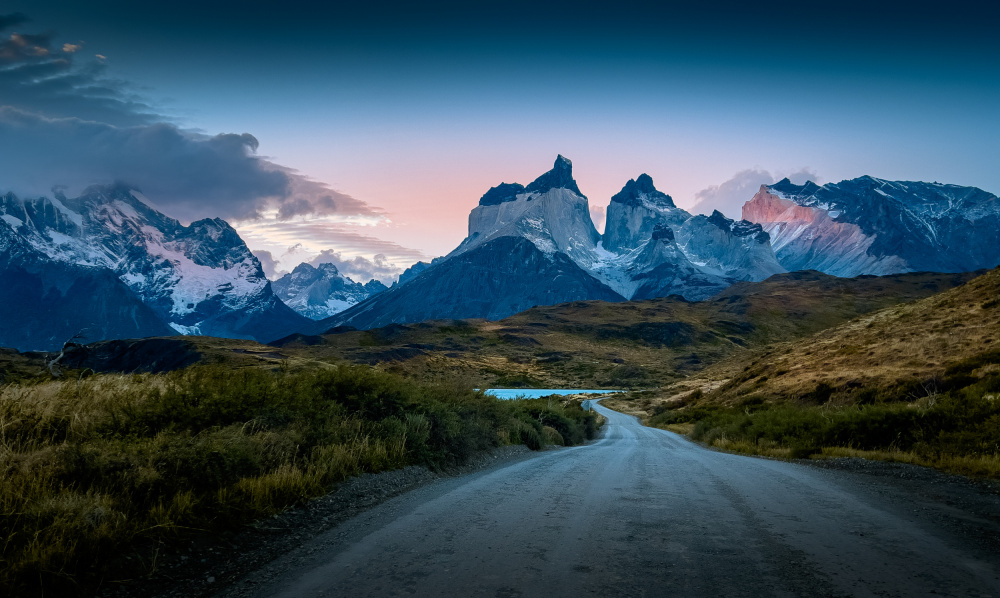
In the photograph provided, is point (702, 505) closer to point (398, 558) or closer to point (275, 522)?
point (398, 558)

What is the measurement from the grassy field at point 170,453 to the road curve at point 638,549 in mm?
1391

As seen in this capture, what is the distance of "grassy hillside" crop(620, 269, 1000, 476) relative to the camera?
1563 centimetres

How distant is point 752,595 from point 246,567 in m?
5.15

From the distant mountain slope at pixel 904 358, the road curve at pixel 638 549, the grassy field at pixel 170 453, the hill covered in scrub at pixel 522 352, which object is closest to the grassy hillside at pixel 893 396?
the distant mountain slope at pixel 904 358

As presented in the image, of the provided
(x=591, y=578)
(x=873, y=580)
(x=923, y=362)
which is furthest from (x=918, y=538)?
(x=923, y=362)

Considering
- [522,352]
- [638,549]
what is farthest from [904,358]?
[522,352]

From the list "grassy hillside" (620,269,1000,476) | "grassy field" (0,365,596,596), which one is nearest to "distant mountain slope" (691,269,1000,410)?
"grassy hillside" (620,269,1000,476)

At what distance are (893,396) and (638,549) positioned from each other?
24.1 metres

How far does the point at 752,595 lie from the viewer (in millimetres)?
→ 4902

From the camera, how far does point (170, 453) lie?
732 centimetres

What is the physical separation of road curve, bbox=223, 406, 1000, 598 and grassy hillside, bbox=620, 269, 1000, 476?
6.97m

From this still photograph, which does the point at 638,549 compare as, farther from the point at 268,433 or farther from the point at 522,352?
the point at 522,352

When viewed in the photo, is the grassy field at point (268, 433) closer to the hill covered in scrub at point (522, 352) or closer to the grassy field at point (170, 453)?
the grassy field at point (170, 453)

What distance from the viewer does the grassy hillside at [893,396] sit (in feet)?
51.3
